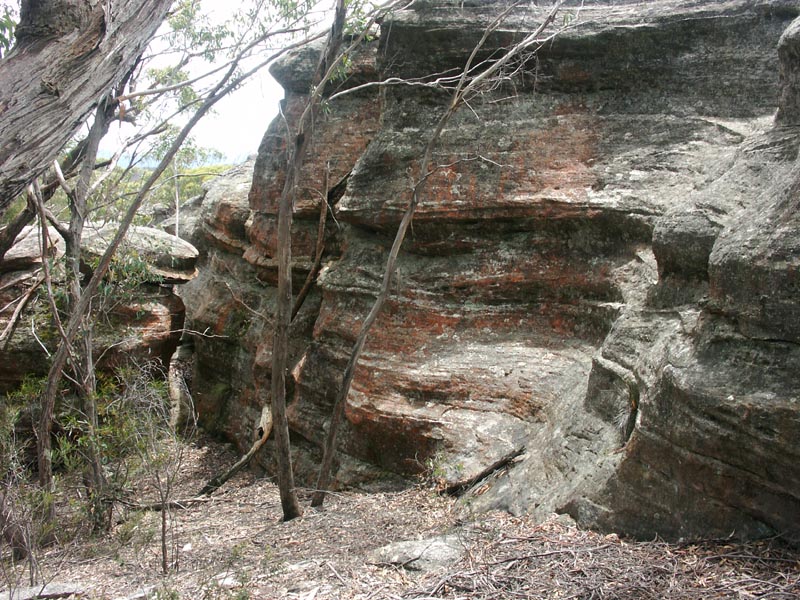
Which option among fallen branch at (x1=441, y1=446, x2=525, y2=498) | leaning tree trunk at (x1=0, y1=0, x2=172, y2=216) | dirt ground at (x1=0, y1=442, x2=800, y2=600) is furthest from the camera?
fallen branch at (x1=441, y1=446, x2=525, y2=498)

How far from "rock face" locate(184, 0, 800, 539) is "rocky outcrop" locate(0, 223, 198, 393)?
9.70ft

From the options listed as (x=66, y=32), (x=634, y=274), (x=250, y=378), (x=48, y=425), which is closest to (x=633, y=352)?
(x=634, y=274)

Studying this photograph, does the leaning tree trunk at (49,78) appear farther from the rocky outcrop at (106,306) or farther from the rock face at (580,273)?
the rocky outcrop at (106,306)

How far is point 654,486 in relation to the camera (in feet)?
22.4

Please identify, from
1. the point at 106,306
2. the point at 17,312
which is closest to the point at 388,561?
the point at 106,306

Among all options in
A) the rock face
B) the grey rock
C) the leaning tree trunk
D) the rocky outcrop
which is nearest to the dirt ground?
the grey rock

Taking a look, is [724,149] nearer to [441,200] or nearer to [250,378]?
[441,200]

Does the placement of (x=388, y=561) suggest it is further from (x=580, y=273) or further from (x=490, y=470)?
(x=580, y=273)

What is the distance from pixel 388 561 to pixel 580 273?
5.12m

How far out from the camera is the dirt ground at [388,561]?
5.88m

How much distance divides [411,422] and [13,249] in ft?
31.4

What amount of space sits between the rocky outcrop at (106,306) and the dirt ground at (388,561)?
4.14 m

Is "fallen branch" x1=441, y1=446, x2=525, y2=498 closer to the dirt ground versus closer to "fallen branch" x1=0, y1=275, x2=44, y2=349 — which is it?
the dirt ground

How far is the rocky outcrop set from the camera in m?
13.2
